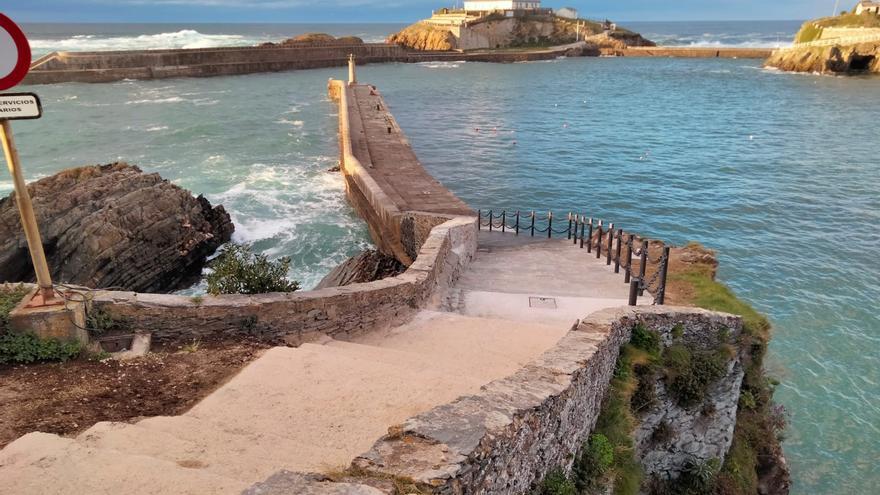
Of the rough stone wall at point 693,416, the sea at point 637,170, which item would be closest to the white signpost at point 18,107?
the rough stone wall at point 693,416

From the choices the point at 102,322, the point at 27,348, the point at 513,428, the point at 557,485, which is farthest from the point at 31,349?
the point at 557,485

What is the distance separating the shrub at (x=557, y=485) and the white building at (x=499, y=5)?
362ft

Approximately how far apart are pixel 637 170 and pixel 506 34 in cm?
8260

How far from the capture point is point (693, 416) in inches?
362

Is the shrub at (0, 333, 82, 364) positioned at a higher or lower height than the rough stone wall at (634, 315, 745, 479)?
higher

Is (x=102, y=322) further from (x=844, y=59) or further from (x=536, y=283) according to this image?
(x=844, y=59)

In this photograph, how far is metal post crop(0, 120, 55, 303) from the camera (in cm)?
648

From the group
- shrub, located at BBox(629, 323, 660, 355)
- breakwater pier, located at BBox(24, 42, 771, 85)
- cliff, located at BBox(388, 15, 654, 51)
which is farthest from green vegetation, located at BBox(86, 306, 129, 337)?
cliff, located at BBox(388, 15, 654, 51)

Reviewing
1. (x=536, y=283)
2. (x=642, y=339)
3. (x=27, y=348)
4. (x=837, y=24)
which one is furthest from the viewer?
(x=837, y=24)

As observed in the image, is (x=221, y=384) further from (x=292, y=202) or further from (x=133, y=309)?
(x=292, y=202)

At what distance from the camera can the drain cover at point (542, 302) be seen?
36.4 ft

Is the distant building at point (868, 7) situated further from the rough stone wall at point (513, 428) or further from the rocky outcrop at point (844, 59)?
the rough stone wall at point (513, 428)

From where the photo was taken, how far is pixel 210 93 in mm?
55438

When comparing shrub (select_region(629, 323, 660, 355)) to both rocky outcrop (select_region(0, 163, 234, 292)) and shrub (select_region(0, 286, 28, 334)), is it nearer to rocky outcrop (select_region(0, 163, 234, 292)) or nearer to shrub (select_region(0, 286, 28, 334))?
shrub (select_region(0, 286, 28, 334))
